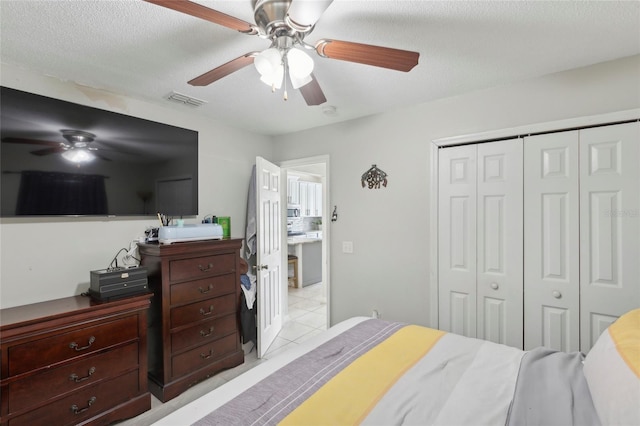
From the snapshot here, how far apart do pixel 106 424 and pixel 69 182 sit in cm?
164

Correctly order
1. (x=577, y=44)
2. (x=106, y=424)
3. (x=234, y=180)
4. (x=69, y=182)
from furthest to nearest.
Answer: (x=234, y=180) → (x=69, y=182) → (x=106, y=424) → (x=577, y=44)

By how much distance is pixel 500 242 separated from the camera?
235 cm

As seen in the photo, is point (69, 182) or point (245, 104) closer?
point (69, 182)

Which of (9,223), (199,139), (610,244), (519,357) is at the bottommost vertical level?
(519,357)

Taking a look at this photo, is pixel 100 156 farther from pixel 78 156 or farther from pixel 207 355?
pixel 207 355

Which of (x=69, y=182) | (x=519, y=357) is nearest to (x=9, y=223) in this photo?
(x=69, y=182)

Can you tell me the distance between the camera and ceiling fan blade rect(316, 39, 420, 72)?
1.35m

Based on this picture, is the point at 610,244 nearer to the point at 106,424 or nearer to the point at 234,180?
the point at 234,180

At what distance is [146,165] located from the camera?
2535mm

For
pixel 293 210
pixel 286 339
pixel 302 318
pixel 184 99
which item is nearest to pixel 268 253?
pixel 286 339

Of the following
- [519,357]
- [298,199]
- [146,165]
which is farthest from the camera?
[298,199]

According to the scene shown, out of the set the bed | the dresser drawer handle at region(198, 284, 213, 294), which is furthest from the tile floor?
the bed

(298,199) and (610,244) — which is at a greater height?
(298,199)

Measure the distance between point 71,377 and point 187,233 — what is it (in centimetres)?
115
